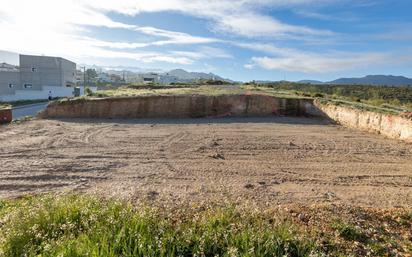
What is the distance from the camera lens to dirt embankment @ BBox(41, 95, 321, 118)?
19469mm

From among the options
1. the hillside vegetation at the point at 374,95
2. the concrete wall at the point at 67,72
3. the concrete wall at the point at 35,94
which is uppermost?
the concrete wall at the point at 67,72

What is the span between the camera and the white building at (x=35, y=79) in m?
49.4

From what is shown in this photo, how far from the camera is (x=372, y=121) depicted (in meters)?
16.2

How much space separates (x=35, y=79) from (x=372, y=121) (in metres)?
51.3

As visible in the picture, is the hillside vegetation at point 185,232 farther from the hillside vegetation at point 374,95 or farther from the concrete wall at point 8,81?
the concrete wall at point 8,81

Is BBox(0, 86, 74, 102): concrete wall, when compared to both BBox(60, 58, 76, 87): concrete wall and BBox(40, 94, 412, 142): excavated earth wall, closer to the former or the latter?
BBox(60, 58, 76, 87): concrete wall

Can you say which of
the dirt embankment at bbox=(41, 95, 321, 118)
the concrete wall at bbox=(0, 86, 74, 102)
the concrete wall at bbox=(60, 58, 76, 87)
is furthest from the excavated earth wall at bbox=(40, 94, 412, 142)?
the concrete wall at bbox=(60, 58, 76, 87)

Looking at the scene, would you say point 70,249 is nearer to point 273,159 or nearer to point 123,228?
point 123,228

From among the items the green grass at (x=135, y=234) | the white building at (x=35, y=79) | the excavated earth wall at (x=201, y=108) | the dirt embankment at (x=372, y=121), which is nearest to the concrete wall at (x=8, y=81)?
the white building at (x=35, y=79)

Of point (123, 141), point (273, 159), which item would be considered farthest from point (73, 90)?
point (273, 159)

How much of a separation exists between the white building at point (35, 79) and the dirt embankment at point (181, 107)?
115ft

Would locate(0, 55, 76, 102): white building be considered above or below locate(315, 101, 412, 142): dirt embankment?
above

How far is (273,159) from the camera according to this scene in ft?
33.4

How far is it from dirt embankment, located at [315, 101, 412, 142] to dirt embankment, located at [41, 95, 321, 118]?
1.84 metres
